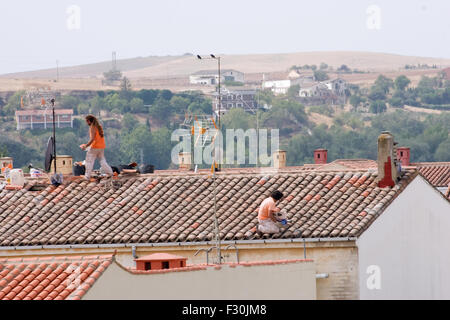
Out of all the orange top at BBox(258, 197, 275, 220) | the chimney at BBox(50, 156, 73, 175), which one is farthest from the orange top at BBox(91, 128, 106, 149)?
the chimney at BBox(50, 156, 73, 175)

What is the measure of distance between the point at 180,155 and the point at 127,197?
19.9 metres

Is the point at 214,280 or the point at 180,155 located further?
the point at 180,155

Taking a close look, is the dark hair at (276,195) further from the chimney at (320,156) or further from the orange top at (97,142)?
the chimney at (320,156)

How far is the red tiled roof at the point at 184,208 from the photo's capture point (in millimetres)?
33719

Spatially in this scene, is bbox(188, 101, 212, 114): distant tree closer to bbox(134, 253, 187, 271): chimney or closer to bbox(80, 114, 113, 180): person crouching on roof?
bbox(80, 114, 113, 180): person crouching on roof

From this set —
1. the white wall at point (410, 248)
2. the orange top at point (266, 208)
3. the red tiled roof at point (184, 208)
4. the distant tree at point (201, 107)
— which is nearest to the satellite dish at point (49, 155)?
the red tiled roof at point (184, 208)

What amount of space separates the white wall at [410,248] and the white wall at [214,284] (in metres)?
5.94

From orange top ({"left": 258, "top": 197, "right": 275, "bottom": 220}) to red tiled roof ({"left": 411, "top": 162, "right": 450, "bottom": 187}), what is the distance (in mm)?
34900

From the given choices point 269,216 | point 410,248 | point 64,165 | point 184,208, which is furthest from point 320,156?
point 269,216

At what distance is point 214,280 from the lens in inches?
971
